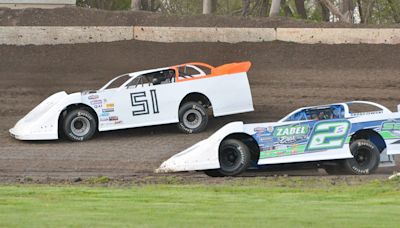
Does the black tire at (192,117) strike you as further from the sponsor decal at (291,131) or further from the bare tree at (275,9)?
the bare tree at (275,9)

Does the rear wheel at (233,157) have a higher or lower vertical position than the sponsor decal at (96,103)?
lower

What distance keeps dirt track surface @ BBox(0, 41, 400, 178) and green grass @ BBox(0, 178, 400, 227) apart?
4.97m

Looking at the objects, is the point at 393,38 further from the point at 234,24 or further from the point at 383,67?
the point at 234,24

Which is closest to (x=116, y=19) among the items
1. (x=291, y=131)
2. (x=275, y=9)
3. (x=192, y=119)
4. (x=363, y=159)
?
(x=275, y=9)

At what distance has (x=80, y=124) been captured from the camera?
20.2 metres

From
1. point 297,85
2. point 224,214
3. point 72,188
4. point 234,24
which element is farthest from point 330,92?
point 224,214

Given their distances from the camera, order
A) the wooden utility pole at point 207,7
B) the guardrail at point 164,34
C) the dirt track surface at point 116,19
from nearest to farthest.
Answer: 1. the guardrail at point 164,34
2. the dirt track surface at point 116,19
3. the wooden utility pole at point 207,7

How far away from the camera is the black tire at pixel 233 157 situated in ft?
52.0

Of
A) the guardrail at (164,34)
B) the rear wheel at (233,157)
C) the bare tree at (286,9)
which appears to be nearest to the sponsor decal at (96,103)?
the rear wheel at (233,157)

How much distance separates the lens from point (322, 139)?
51.7 feet

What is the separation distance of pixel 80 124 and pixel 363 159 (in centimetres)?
632

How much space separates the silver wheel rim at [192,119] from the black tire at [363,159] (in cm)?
525

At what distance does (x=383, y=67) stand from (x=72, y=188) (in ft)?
41.4

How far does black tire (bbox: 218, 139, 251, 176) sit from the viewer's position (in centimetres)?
1586
